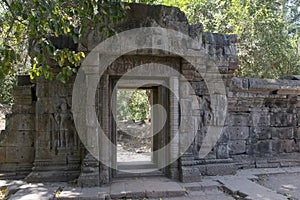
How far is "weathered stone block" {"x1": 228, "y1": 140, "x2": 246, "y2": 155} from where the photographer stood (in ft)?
20.0

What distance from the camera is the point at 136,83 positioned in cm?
535

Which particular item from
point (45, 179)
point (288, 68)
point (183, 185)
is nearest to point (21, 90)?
point (45, 179)

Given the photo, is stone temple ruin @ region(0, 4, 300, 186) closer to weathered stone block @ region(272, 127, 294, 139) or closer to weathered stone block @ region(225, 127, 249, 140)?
weathered stone block @ region(225, 127, 249, 140)

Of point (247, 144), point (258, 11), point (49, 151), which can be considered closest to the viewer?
point (49, 151)

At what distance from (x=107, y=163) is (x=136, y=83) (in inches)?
66.1

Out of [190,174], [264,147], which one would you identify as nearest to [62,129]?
[190,174]

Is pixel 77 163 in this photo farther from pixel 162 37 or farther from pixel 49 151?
pixel 162 37

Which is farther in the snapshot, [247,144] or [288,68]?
[288,68]

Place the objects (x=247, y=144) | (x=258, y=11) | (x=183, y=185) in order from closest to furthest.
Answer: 1. (x=183, y=185)
2. (x=247, y=144)
3. (x=258, y=11)

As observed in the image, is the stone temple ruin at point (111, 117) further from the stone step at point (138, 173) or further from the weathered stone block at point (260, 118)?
the weathered stone block at point (260, 118)

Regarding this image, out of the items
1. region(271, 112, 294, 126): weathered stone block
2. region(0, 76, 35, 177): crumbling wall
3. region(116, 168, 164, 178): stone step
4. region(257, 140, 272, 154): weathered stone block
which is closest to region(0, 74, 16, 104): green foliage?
region(0, 76, 35, 177): crumbling wall

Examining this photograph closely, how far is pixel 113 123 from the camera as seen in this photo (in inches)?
205

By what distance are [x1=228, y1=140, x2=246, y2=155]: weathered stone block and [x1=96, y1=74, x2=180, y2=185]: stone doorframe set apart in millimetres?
1658

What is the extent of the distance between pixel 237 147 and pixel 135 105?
9.93 metres
